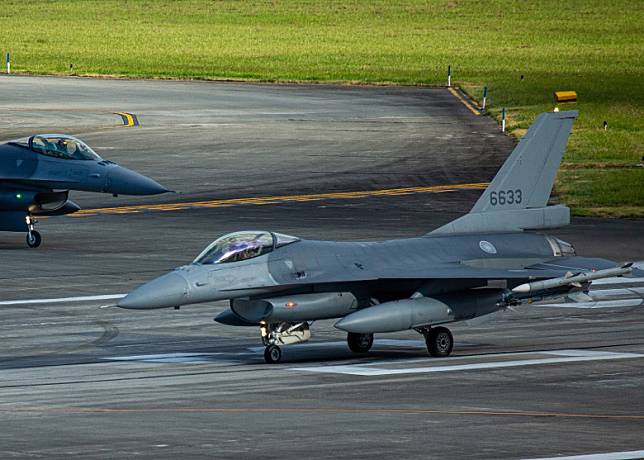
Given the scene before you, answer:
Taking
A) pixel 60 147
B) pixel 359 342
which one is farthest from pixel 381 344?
Result: pixel 60 147

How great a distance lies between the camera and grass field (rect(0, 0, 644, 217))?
238 feet

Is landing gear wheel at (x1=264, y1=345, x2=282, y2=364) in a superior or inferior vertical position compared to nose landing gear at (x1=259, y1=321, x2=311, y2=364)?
inferior

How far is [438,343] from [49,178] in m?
17.1

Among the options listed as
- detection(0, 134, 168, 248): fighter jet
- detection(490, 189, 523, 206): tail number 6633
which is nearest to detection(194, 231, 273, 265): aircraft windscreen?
detection(490, 189, 523, 206): tail number 6633

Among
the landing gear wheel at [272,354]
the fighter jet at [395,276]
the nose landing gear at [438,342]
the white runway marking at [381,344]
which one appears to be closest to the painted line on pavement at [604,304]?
the fighter jet at [395,276]

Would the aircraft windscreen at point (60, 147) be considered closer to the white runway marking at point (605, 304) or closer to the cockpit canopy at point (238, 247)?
the white runway marking at point (605, 304)

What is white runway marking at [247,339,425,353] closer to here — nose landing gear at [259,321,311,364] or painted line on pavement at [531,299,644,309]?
nose landing gear at [259,321,311,364]

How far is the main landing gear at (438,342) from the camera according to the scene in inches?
1102

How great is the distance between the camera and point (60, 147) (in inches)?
1670

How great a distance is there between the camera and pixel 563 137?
3098 centimetres

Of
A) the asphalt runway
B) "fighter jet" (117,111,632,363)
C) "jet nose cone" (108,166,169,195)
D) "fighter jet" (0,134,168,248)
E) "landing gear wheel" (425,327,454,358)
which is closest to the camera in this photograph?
the asphalt runway

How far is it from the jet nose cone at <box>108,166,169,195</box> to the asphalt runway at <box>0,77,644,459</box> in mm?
1711

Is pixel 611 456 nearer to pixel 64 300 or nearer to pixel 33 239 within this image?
pixel 64 300

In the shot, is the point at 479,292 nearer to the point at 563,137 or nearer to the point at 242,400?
the point at 563,137
